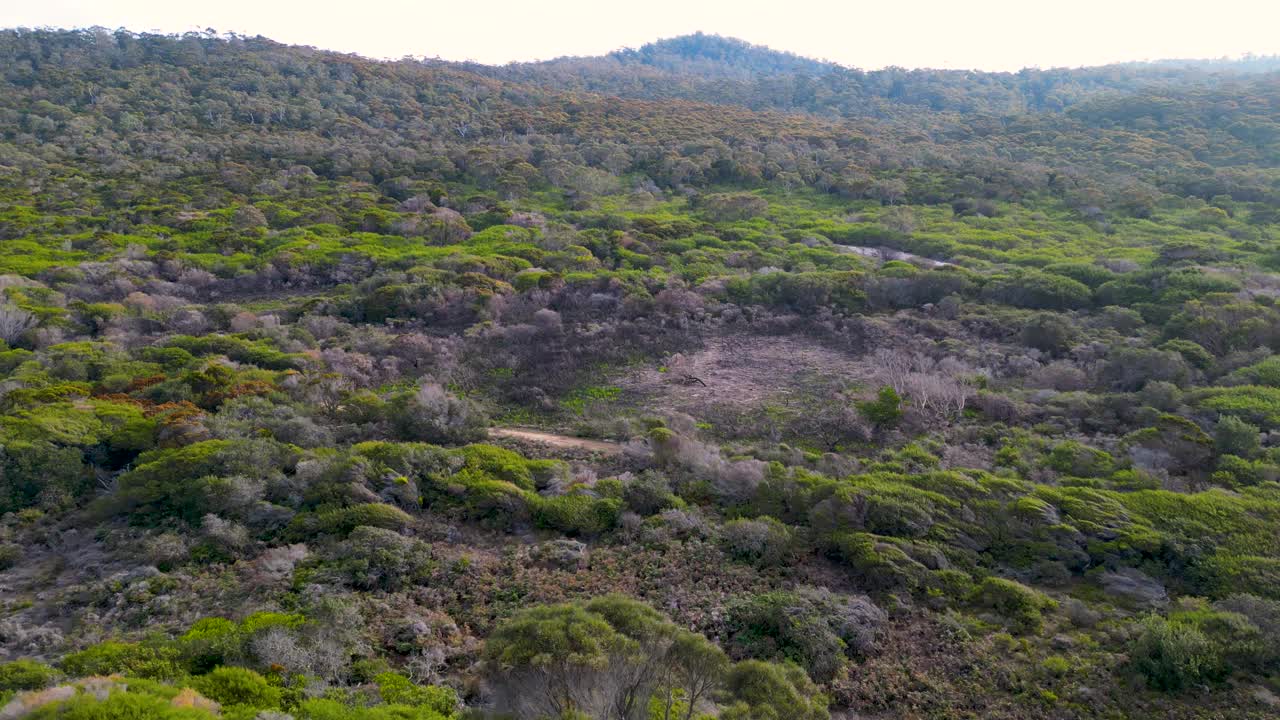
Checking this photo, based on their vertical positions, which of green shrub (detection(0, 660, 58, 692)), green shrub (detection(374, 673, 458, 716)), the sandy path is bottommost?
the sandy path

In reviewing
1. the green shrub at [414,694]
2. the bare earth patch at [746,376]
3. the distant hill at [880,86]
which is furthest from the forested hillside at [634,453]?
the distant hill at [880,86]

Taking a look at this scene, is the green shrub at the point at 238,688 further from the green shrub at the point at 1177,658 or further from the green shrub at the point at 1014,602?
the green shrub at the point at 1177,658

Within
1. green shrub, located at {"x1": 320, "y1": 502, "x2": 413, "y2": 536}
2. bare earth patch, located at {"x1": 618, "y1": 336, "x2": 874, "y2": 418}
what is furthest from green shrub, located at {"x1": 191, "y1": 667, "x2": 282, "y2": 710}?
bare earth patch, located at {"x1": 618, "y1": 336, "x2": 874, "y2": 418}

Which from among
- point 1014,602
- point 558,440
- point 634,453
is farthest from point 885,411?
point 558,440

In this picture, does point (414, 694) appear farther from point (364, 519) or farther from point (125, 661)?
point (364, 519)

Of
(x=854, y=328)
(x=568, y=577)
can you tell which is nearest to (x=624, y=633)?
(x=568, y=577)

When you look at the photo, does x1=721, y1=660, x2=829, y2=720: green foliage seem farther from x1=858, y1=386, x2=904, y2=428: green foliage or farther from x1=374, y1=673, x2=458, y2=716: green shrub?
x1=858, y1=386, x2=904, y2=428: green foliage
